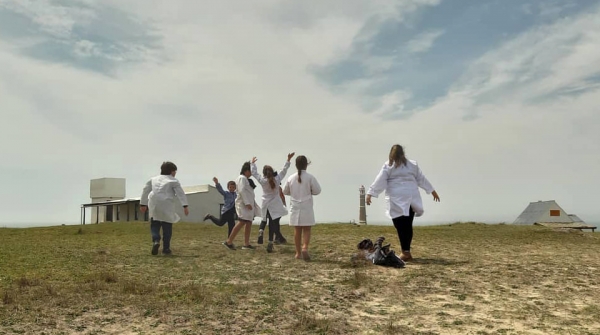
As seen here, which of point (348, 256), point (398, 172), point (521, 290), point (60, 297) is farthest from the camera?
point (348, 256)

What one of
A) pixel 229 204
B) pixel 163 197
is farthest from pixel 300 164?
pixel 229 204

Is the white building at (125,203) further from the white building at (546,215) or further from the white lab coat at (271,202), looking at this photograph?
the white lab coat at (271,202)

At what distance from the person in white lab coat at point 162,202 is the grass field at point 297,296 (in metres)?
1.22

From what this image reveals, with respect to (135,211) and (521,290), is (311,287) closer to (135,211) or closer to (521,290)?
(521,290)

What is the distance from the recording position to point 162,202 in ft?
34.2

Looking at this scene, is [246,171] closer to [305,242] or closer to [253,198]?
[253,198]

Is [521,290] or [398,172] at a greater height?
[398,172]

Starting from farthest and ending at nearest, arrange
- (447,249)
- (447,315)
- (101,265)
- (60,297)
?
(447,249) → (101,265) → (60,297) → (447,315)

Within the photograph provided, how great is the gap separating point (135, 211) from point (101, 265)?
45.2 metres

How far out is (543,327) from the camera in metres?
4.75

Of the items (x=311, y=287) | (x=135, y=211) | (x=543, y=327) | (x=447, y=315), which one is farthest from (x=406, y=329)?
(x=135, y=211)

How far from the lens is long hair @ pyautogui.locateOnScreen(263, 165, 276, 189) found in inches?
412

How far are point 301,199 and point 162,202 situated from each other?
3.30m

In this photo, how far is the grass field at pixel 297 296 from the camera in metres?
4.69
